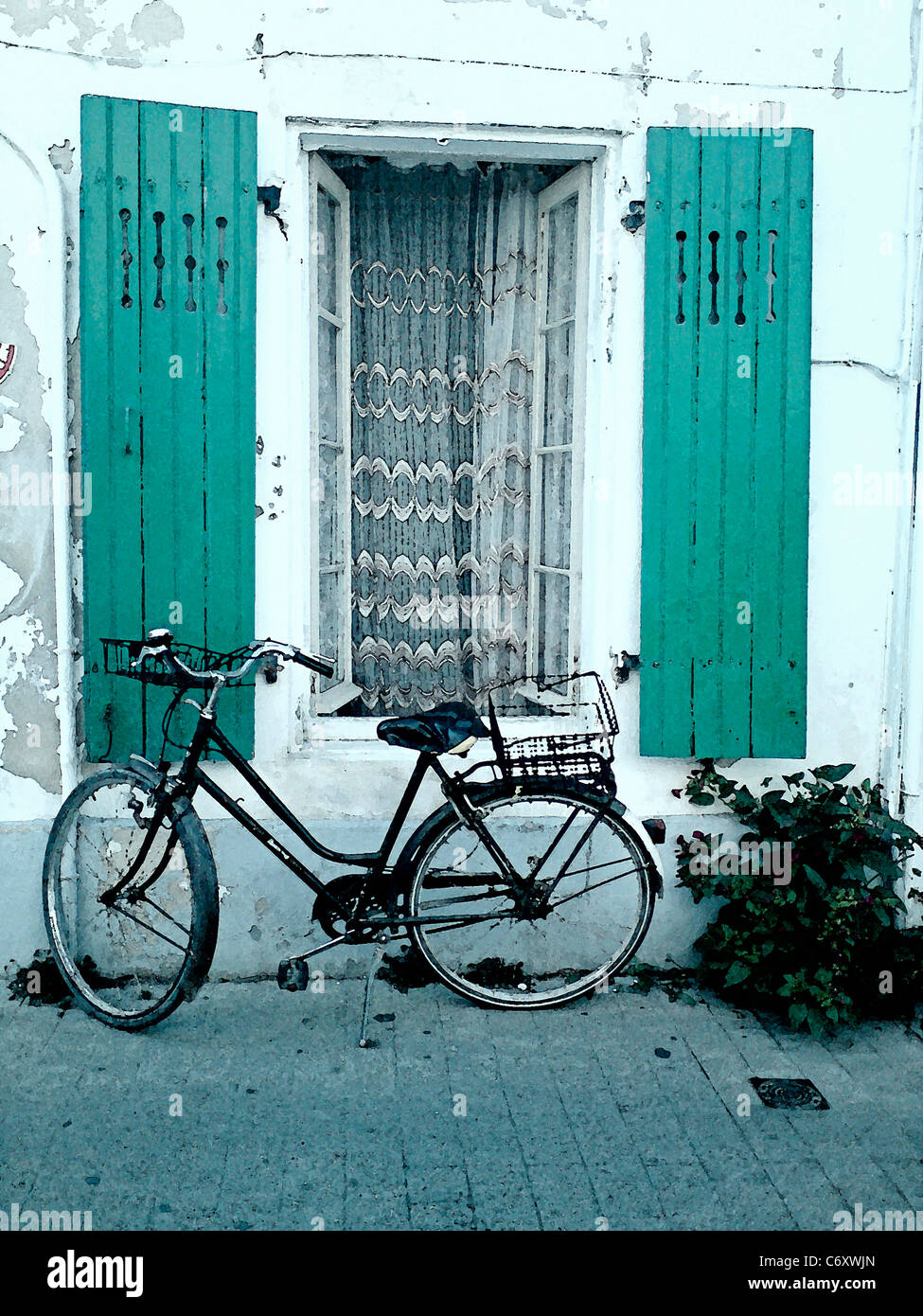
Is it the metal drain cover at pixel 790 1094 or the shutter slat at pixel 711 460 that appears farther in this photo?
the shutter slat at pixel 711 460

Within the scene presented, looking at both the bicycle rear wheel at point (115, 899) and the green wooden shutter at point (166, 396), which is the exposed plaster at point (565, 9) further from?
the bicycle rear wheel at point (115, 899)

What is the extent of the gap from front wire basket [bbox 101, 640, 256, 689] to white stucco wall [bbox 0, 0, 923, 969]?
0.24m

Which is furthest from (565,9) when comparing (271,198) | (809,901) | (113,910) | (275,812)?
(113,910)

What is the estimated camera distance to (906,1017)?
407cm

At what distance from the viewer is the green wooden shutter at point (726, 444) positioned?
165 inches

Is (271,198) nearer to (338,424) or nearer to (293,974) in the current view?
(338,424)

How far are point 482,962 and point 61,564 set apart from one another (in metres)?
2.09

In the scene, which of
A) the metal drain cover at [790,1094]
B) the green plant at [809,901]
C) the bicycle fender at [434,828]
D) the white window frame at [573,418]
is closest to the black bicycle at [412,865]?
the bicycle fender at [434,828]

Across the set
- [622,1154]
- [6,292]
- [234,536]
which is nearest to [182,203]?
[6,292]

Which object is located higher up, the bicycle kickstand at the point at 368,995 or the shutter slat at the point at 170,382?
the shutter slat at the point at 170,382

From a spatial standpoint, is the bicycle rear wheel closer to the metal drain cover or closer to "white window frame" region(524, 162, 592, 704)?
"white window frame" region(524, 162, 592, 704)

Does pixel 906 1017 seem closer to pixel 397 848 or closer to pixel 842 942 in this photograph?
pixel 842 942

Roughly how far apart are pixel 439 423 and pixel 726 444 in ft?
3.67

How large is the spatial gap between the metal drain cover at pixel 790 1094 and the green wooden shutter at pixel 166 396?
2.08 meters
